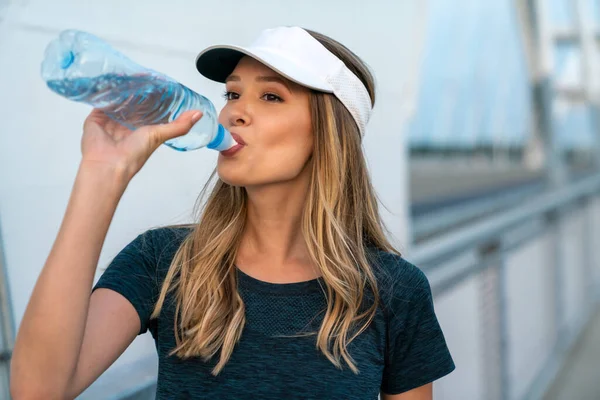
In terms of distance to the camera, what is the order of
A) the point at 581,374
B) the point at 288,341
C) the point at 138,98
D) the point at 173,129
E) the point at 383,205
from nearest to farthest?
the point at 173,129, the point at 138,98, the point at 288,341, the point at 383,205, the point at 581,374

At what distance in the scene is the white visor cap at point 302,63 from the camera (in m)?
1.75

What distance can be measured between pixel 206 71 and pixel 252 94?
20cm

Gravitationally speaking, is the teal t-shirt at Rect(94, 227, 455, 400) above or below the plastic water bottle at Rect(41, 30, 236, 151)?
below

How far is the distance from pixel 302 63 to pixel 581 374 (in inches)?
195

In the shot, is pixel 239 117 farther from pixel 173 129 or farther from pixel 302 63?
pixel 173 129

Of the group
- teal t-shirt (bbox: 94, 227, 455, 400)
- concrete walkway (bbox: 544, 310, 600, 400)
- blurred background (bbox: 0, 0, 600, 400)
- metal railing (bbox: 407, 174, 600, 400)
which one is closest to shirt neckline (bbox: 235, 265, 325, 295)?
teal t-shirt (bbox: 94, 227, 455, 400)

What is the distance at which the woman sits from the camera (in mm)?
1622

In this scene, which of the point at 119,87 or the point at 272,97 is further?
the point at 272,97

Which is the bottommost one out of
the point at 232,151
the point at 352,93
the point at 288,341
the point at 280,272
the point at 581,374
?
the point at 581,374

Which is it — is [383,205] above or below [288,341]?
above

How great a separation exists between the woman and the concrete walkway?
410cm

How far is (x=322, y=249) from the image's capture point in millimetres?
1807

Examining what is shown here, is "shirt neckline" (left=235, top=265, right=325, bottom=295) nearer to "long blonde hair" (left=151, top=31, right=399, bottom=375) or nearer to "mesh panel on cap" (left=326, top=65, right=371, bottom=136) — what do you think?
"long blonde hair" (left=151, top=31, right=399, bottom=375)

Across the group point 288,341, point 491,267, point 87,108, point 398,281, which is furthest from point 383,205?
point 491,267
